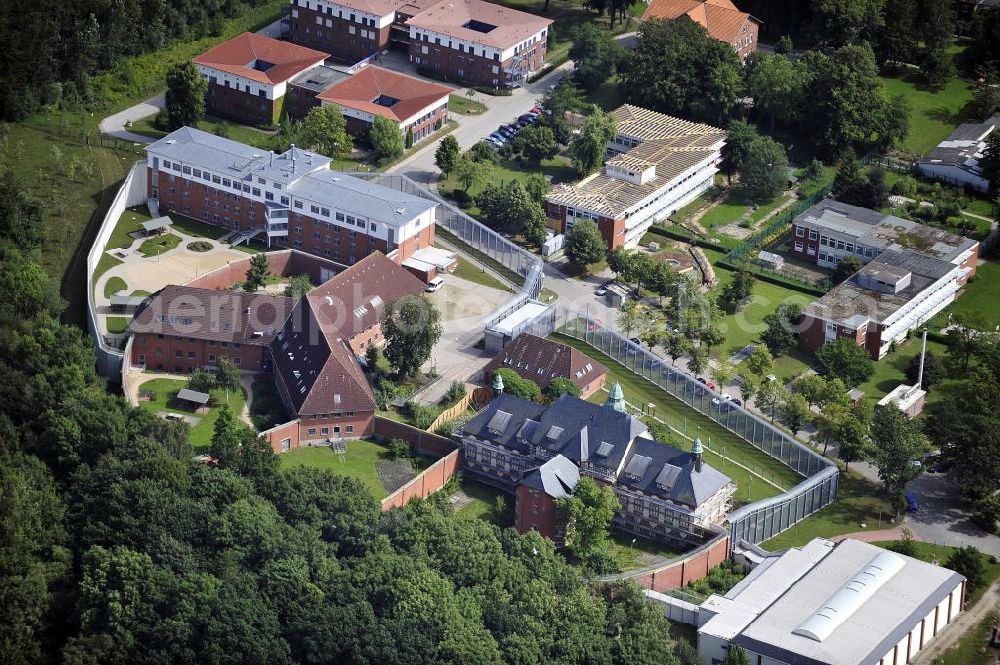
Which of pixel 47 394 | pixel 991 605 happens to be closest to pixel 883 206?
pixel 991 605

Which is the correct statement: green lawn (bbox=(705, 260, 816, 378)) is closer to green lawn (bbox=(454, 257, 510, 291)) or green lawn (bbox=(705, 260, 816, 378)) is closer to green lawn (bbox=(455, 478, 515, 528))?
green lawn (bbox=(454, 257, 510, 291))

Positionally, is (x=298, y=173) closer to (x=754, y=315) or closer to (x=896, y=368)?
(x=754, y=315)

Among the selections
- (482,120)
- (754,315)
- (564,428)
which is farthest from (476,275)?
(564,428)

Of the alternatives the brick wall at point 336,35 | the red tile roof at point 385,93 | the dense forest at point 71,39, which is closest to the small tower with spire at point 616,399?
the red tile roof at point 385,93

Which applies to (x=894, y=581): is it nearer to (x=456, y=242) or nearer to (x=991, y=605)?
(x=991, y=605)

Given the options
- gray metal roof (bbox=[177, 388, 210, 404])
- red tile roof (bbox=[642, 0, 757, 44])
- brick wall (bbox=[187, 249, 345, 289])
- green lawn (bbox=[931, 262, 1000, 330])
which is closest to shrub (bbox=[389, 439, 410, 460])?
gray metal roof (bbox=[177, 388, 210, 404])
